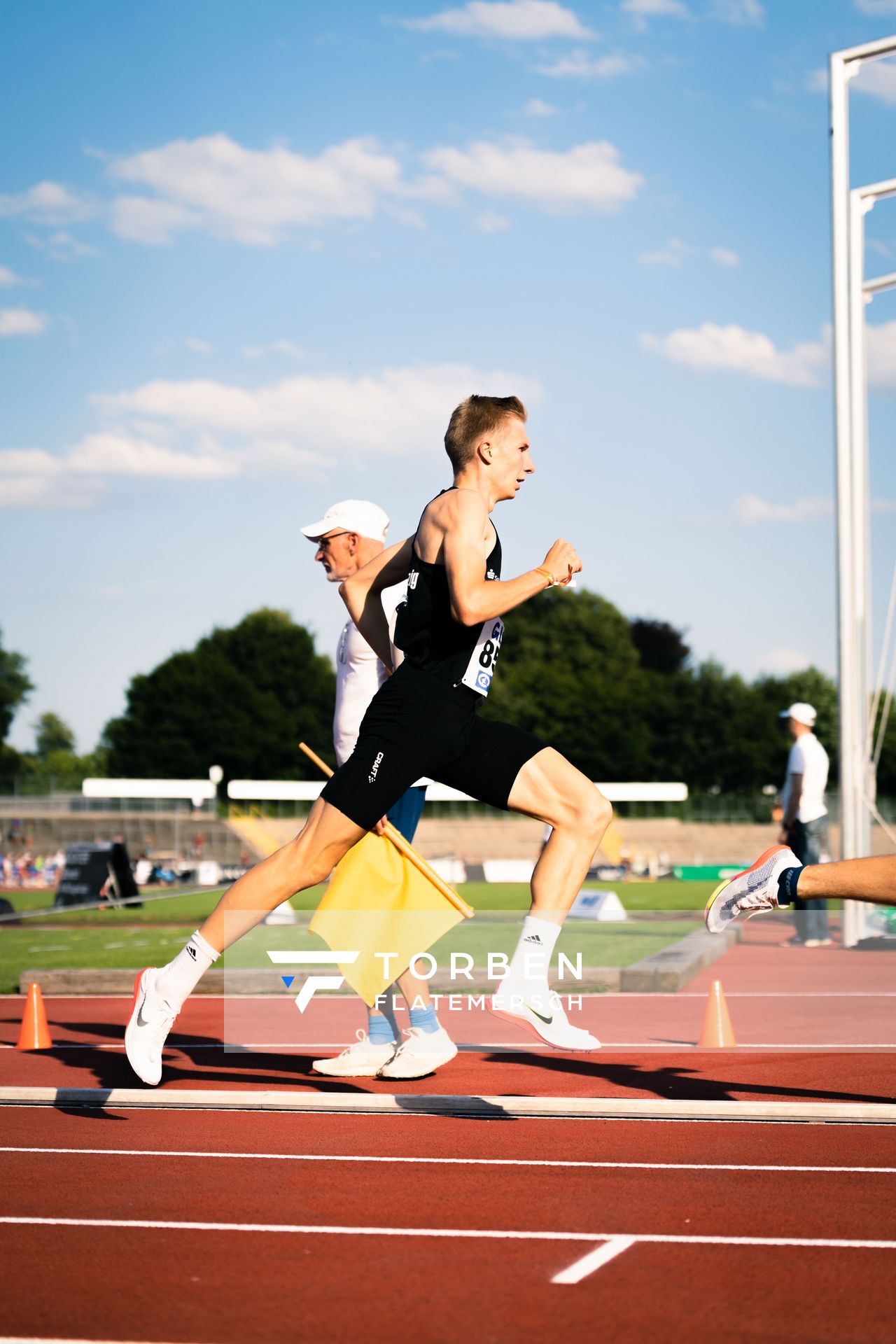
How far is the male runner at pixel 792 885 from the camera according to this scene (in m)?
5.43

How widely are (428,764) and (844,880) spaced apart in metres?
1.56

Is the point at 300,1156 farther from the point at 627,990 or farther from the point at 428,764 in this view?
the point at 627,990

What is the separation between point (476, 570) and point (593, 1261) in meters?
2.47

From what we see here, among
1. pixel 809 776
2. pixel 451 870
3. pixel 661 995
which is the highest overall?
pixel 809 776

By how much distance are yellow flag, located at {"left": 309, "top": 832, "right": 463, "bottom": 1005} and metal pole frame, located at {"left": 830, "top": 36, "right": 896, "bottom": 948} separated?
8.74 metres

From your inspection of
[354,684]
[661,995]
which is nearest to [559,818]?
[354,684]

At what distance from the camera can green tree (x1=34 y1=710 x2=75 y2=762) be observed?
160750 millimetres

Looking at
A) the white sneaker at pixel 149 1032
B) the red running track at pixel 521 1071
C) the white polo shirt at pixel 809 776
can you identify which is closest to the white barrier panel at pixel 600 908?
the white polo shirt at pixel 809 776

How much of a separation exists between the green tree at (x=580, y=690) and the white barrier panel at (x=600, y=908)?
222 feet

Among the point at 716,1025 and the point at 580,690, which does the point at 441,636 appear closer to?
the point at 716,1025

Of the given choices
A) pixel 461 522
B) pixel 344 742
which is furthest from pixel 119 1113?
pixel 461 522

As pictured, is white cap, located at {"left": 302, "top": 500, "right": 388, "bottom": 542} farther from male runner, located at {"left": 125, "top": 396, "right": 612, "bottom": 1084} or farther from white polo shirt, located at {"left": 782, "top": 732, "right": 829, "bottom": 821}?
white polo shirt, located at {"left": 782, "top": 732, "right": 829, "bottom": 821}

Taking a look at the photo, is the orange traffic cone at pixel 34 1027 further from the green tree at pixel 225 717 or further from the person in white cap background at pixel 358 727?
the green tree at pixel 225 717

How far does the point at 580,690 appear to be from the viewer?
94.8 metres
